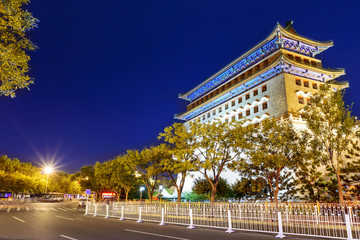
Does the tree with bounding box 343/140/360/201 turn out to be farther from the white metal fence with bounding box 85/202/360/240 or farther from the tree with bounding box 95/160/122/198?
the tree with bounding box 95/160/122/198

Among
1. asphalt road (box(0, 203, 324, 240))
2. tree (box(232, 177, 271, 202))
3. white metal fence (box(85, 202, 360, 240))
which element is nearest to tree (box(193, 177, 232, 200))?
tree (box(232, 177, 271, 202))

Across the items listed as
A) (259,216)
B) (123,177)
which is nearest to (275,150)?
(259,216)

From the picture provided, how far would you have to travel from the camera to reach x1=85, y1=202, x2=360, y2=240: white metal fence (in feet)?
36.9

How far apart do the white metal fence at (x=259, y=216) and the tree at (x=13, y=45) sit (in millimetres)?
9882

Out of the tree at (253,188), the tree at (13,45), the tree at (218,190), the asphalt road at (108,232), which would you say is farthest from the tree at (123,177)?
the tree at (13,45)

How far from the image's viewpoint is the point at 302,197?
1021 inches

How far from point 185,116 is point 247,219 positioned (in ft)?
147

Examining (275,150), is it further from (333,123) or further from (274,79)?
(274,79)

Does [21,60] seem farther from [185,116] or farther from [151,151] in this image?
[185,116]

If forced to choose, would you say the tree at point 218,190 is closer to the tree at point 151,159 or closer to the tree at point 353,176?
the tree at point 151,159

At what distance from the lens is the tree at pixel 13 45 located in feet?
26.9

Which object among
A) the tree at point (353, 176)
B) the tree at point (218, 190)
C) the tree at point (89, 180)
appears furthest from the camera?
the tree at point (89, 180)

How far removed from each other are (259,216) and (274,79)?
77.4 feet

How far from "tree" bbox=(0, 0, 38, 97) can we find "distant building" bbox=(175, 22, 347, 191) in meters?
28.2
